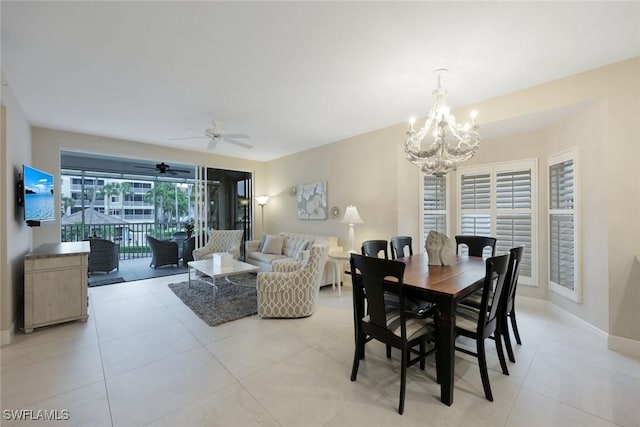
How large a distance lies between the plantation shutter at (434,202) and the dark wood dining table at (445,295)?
200 cm

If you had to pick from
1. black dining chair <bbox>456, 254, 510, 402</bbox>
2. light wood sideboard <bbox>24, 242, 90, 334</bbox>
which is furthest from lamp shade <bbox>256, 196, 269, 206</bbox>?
black dining chair <bbox>456, 254, 510, 402</bbox>

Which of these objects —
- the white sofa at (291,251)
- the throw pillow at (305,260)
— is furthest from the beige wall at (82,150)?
the throw pillow at (305,260)

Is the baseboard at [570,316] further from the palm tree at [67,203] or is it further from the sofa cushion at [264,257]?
the palm tree at [67,203]

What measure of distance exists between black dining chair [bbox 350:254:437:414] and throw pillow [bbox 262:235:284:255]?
3478 mm

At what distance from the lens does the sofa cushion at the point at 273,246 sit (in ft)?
17.9

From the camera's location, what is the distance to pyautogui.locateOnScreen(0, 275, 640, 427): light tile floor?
1695 mm

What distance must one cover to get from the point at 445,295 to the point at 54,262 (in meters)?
4.08

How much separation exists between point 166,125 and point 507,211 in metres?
5.35

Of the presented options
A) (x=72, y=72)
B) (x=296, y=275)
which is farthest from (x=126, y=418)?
(x=72, y=72)

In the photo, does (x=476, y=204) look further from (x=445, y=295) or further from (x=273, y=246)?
(x=273, y=246)

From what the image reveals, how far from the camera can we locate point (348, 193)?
4.88 m

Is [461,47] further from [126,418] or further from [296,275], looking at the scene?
[126,418]

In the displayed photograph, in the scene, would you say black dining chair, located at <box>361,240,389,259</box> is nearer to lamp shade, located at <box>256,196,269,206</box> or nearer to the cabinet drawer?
the cabinet drawer

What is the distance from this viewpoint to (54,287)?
3.01 meters
